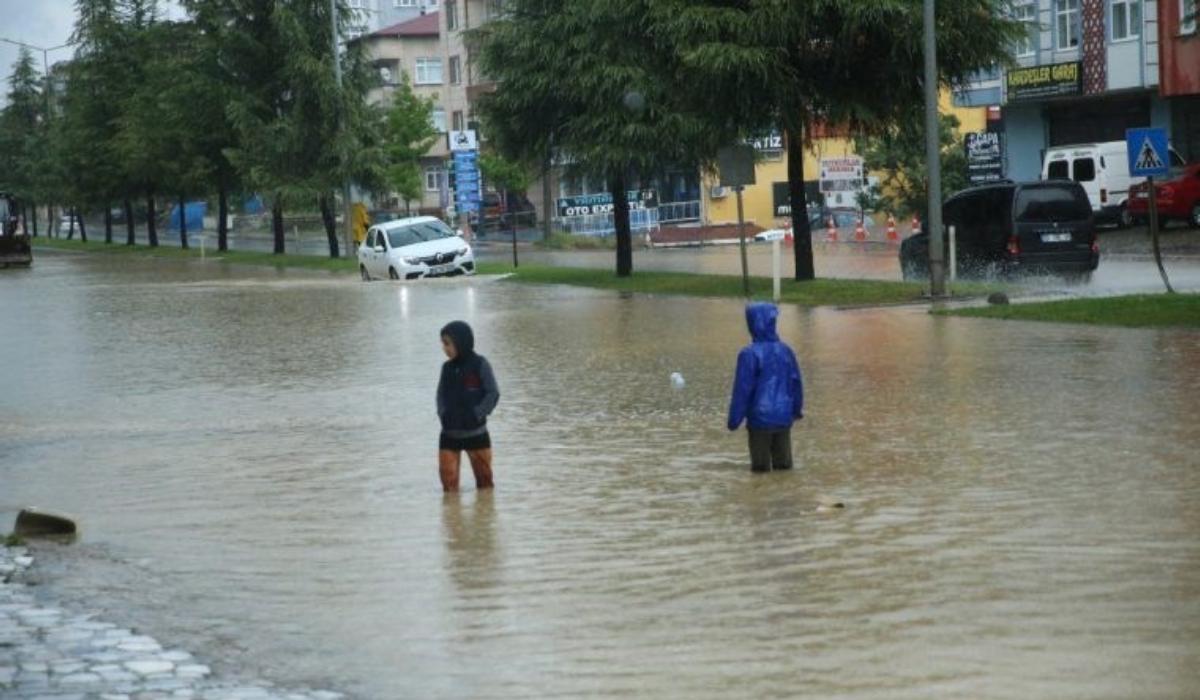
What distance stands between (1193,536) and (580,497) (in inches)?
157

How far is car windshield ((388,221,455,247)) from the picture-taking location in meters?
49.1

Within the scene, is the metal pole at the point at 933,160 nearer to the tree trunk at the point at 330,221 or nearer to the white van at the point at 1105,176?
the white van at the point at 1105,176

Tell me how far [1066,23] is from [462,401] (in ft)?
167

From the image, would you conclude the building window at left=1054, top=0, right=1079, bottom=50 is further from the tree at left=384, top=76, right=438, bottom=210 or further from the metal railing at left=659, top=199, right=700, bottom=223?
the tree at left=384, top=76, right=438, bottom=210

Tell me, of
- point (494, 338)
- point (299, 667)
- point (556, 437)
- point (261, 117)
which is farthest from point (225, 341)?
point (261, 117)

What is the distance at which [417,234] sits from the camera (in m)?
49.4

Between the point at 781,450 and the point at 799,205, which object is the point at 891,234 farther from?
the point at 781,450

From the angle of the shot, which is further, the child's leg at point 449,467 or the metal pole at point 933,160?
the metal pole at point 933,160

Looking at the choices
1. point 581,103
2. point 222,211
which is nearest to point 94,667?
point 581,103

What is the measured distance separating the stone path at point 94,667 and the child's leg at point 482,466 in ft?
13.7

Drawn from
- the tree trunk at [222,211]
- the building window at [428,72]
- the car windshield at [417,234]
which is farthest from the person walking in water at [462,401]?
the building window at [428,72]

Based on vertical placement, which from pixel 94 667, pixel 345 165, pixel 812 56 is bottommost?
pixel 94 667

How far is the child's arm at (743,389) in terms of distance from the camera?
1333cm

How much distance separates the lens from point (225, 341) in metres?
29.5
